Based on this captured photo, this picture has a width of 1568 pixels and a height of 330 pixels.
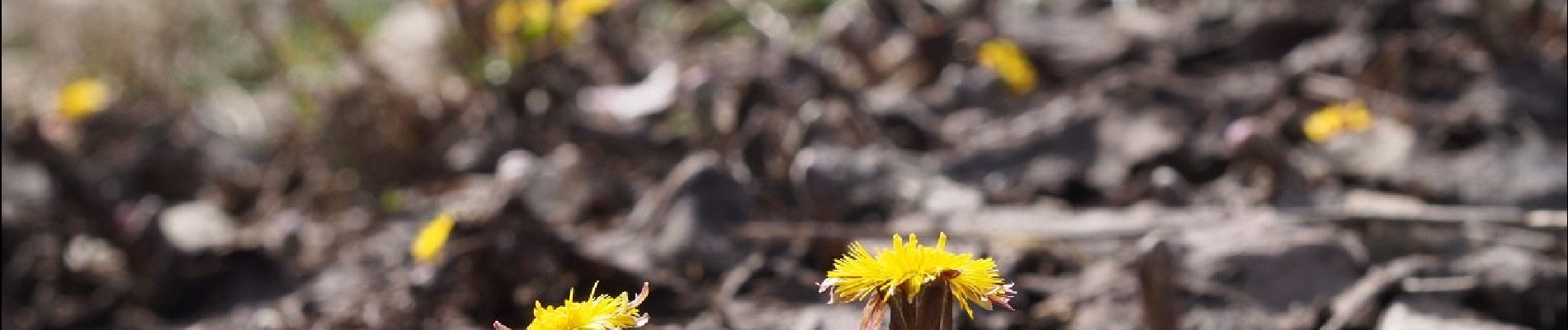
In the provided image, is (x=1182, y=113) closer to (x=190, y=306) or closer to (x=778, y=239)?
(x=778, y=239)

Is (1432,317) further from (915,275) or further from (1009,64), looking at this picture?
(1009,64)

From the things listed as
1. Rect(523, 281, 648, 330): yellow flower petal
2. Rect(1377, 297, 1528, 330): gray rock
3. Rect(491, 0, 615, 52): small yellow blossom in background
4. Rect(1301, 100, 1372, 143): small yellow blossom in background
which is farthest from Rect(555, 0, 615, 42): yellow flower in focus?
Rect(523, 281, 648, 330): yellow flower petal

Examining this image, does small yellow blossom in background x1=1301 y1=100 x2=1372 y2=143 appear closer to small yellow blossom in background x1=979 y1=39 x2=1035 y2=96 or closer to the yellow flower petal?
small yellow blossom in background x1=979 y1=39 x2=1035 y2=96

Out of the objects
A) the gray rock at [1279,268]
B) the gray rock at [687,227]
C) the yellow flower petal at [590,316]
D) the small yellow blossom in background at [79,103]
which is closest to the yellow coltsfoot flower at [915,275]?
the yellow flower petal at [590,316]

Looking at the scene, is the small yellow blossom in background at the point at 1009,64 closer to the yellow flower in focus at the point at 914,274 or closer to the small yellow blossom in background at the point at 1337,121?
the small yellow blossom in background at the point at 1337,121

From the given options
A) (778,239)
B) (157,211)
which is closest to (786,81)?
(778,239)
